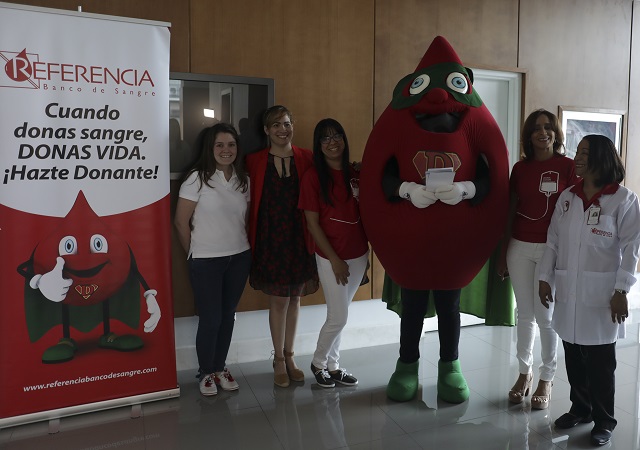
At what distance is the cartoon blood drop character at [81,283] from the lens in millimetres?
2473

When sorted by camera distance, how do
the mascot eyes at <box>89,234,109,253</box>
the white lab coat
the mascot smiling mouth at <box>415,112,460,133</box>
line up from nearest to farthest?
the white lab coat < the mascot smiling mouth at <box>415,112,460,133</box> < the mascot eyes at <box>89,234,109,253</box>

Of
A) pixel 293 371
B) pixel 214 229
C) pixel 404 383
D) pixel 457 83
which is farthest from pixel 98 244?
pixel 457 83

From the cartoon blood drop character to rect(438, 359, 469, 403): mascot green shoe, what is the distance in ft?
5.02

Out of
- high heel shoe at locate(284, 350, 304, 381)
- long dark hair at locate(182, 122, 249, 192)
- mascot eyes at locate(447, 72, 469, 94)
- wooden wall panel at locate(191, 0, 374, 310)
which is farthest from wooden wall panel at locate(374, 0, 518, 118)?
high heel shoe at locate(284, 350, 304, 381)

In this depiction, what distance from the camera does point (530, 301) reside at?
2.63 metres

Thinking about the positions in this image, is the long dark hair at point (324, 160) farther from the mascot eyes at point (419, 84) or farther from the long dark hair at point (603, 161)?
the long dark hair at point (603, 161)

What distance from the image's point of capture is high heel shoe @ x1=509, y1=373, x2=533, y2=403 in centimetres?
275

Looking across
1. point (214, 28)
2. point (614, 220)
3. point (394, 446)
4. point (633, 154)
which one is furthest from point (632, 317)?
point (214, 28)

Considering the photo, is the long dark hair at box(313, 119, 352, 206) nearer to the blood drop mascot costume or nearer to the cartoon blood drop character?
the blood drop mascot costume

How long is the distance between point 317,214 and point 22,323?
4.70 ft

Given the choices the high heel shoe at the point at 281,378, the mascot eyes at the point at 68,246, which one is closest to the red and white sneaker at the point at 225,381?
the high heel shoe at the point at 281,378

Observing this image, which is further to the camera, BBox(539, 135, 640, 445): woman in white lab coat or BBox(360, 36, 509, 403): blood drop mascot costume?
BBox(360, 36, 509, 403): blood drop mascot costume

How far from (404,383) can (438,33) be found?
2.33 metres

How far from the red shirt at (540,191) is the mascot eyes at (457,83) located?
0.50 metres
